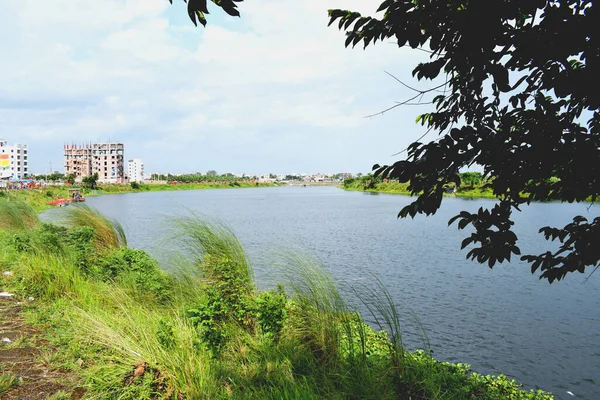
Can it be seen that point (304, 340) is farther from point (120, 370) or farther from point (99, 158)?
point (99, 158)

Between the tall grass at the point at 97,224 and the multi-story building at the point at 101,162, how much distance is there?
123068mm

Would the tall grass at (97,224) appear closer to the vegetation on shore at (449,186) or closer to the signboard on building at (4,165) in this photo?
the vegetation on shore at (449,186)

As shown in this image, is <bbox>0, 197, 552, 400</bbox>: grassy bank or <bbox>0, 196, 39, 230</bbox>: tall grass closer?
<bbox>0, 197, 552, 400</bbox>: grassy bank

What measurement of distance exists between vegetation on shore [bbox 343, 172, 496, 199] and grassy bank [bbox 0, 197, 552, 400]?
1.50 metres

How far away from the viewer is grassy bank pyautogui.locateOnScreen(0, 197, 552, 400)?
11.0 feet

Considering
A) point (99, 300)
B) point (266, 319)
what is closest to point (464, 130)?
point (266, 319)

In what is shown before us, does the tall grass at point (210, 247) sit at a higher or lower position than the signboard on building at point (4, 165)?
lower

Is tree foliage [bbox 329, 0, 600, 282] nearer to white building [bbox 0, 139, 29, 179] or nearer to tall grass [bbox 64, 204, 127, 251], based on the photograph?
tall grass [bbox 64, 204, 127, 251]

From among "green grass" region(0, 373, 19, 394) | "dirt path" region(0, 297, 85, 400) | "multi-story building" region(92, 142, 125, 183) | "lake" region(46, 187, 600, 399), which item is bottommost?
"lake" region(46, 187, 600, 399)

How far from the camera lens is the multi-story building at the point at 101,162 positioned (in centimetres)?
12663

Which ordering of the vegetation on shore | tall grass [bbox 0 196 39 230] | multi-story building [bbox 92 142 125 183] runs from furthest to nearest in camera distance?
multi-story building [bbox 92 142 125 183] → tall grass [bbox 0 196 39 230] → the vegetation on shore

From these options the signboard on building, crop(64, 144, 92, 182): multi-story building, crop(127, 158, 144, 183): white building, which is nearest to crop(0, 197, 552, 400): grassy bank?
the signboard on building

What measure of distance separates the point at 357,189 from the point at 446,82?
110 metres

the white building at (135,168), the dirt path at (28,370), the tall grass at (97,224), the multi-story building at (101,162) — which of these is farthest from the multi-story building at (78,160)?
the dirt path at (28,370)
